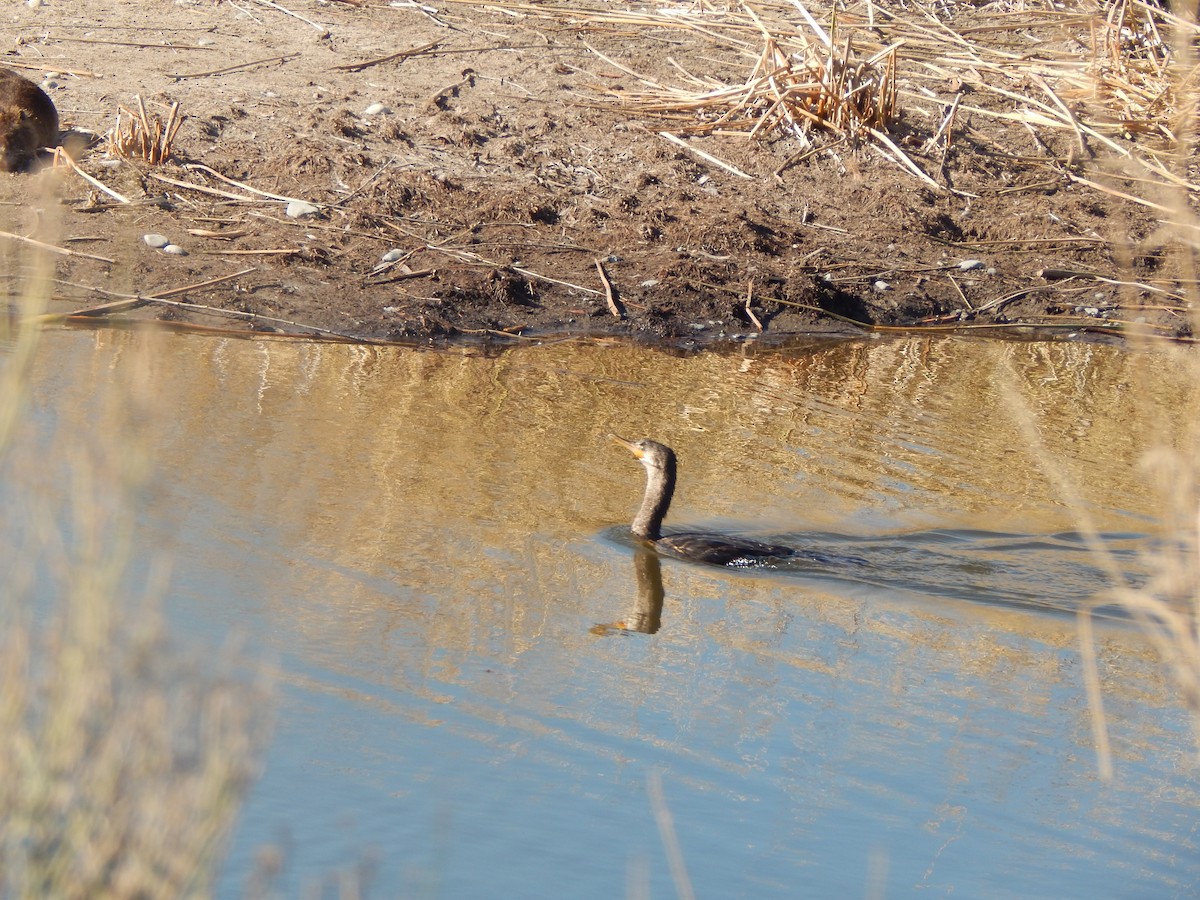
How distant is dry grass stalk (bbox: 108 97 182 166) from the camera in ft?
39.1

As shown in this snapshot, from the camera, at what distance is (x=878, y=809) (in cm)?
496

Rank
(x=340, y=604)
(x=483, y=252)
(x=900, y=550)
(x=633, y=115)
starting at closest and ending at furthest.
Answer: (x=340, y=604) < (x=900, y=550) < (x=483, y=252) < (x=633, y=115)

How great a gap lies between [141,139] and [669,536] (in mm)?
6382

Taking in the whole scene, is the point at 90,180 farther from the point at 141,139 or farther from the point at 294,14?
the point at 294,14

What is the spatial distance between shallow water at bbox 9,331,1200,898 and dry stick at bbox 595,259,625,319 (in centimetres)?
60

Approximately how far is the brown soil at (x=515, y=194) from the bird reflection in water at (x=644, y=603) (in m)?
3.78

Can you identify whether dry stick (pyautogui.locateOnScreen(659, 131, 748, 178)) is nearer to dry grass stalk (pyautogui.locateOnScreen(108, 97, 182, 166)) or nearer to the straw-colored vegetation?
the straw-colored vegetation

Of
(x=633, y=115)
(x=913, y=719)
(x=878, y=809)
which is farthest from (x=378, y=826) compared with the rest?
(x=633, y=115)

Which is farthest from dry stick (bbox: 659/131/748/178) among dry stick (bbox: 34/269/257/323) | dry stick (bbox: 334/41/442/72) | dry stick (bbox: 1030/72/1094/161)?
dry stick (bbox: 34/269/257/323)

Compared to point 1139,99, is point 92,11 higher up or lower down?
lower down

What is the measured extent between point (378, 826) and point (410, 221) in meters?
8.09

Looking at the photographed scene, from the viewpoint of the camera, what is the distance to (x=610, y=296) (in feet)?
37.9

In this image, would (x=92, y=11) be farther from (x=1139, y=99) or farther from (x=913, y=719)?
(x=913, y=719)

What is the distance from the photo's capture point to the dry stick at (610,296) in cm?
1145
